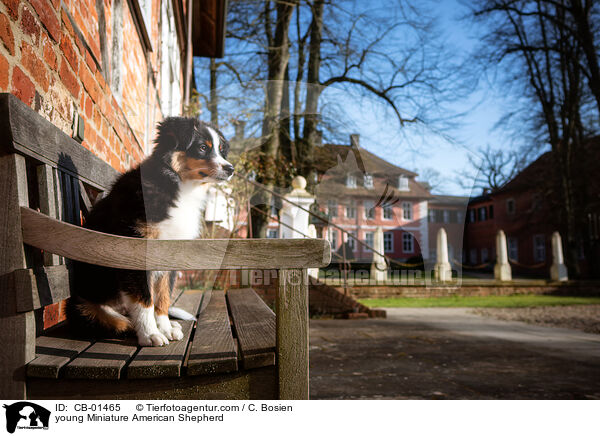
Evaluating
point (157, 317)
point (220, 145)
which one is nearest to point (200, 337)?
point (157, 317)

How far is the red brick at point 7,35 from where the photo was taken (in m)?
1.10

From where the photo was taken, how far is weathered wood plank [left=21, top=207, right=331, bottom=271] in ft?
3.50

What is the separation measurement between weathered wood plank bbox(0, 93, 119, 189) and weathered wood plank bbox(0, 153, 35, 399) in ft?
0.10

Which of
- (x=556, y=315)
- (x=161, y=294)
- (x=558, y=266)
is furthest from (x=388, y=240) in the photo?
(x=558, y=266)

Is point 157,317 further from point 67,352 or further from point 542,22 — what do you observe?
point 542,22

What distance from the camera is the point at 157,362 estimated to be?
1.10 m

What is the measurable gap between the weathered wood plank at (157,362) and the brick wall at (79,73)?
522 mm

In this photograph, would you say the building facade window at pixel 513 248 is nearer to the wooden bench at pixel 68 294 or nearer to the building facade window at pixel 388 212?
the building facade window at pixel 388 212

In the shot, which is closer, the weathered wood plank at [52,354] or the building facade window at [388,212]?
the weathered wood plank at [52,354]

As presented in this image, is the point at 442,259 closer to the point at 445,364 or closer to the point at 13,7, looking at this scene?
the point at 13,7

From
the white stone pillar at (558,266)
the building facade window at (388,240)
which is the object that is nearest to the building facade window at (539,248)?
the white stone pillar at (558,266)

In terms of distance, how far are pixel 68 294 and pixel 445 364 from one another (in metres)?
3.00

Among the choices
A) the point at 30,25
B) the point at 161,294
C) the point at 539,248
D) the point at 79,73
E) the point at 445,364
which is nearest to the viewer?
the point at 30,25

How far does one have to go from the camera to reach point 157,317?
4.49 ft
